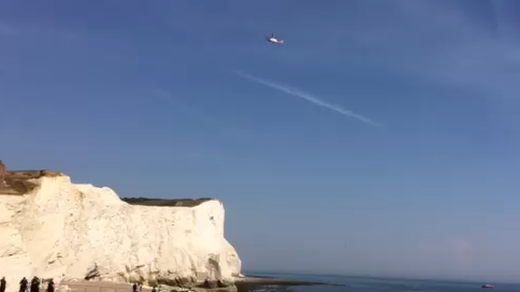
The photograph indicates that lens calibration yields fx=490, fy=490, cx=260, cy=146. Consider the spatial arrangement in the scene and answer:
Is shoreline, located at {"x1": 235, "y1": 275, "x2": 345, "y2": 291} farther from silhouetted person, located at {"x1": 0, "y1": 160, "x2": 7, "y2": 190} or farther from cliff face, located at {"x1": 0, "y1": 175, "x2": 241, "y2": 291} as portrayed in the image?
silhouetted person, located at {"x1": 0, "y1": 160, "x2": 7, "y2": 190}

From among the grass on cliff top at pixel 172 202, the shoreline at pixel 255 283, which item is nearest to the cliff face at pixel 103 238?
the grass on cliff top at pixel 172 202

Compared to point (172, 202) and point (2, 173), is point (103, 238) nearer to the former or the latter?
point (2, 173)

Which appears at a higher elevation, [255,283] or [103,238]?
[103,238]

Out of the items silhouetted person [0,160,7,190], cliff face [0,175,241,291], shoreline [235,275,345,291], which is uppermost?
silhouetted person [0,160,7,190]

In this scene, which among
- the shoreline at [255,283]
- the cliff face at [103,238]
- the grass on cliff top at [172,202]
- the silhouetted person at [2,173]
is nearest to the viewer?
the cliff face at [103,238]

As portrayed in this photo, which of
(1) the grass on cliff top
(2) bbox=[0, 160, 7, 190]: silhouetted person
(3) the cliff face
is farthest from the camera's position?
(1) the grass on cliff top

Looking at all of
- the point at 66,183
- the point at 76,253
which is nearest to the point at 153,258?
the point at 76,253

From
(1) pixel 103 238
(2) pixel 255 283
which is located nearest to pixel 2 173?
(1) pixel 103 238

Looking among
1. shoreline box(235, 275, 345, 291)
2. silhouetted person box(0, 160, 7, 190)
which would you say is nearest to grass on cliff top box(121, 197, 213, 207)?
shoreline box(235, 275, 345, 291)

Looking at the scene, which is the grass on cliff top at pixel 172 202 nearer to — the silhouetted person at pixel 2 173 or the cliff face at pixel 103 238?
the cliff face at pixel 103 238
